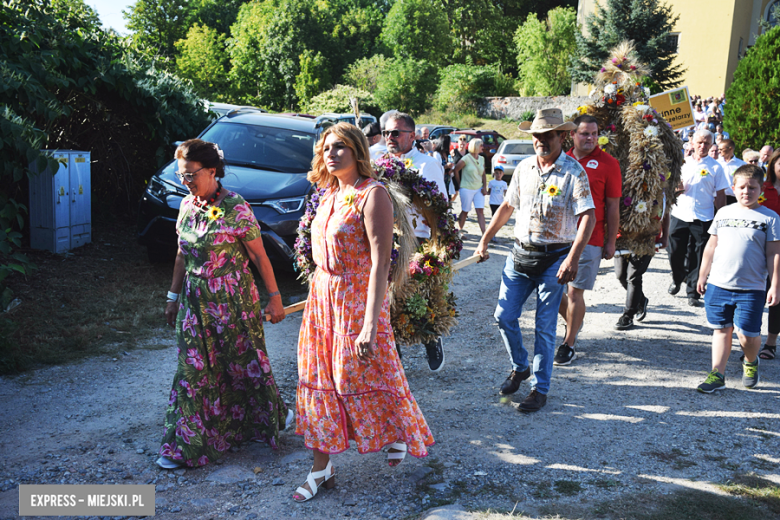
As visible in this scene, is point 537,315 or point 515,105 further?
point 515,105

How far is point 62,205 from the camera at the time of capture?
789 centimetres

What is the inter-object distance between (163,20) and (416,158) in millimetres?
52183

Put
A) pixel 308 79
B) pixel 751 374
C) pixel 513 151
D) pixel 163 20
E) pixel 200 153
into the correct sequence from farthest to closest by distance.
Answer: pixel 163 20 → pixel 308 79 → pixel 513 151 → pixel 751 374 → pixel 200 153

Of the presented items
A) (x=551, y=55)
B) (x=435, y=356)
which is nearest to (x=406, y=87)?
(x=551, y=55)

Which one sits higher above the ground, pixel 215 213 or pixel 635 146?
pixel 635 146

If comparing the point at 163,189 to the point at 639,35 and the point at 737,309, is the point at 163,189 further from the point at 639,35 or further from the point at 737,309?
the point at 639,35

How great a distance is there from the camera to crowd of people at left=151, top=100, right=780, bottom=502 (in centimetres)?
336

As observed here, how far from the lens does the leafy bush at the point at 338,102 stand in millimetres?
31953

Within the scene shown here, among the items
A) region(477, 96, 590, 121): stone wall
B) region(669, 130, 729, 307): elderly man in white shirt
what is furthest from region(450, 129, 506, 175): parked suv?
region(669, 130, 729, 307): elderly man in white shirt

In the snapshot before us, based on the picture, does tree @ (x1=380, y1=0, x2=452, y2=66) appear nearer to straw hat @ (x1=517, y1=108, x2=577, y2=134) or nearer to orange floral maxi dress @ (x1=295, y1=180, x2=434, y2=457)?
straw hat @ (x1=517, y1=108, x2=577, y2=134)

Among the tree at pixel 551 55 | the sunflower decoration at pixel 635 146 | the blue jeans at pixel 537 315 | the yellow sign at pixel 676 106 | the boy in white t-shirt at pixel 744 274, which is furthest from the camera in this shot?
the tree at pixel 551 55

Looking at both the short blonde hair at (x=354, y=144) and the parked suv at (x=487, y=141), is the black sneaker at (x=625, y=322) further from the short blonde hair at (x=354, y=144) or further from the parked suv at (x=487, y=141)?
the parked suv at (x=487, y=141)

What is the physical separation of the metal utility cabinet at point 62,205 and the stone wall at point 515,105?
29.6m

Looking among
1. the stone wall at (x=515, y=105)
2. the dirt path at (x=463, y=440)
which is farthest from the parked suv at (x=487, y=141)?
the dirt path at (x=463, y=440)
